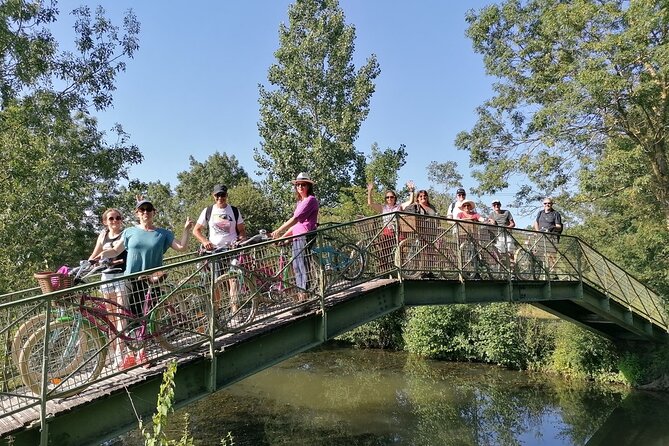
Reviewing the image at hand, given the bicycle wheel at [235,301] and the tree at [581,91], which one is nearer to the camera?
the bicycle wheel at [235,301]

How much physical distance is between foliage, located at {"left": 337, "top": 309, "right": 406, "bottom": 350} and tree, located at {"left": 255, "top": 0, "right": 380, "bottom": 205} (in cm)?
793

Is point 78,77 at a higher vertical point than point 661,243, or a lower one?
higher

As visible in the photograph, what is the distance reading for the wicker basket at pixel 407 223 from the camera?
321 inches

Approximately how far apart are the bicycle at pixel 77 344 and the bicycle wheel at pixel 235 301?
938mm

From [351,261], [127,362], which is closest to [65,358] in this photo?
[127,362]

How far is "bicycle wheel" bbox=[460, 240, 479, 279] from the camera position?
916cm

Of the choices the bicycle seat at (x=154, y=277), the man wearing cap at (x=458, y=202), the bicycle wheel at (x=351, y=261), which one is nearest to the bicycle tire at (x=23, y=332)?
the bicycle seat at (x=154, y=277)

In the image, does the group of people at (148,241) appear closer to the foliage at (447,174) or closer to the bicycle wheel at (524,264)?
the bicycle wheel at (524,264)

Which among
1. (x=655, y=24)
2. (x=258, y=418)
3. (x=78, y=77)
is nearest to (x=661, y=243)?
(x=655, y=24)

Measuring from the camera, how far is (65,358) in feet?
15.1

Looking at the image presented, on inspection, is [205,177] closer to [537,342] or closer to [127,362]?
[537,342]

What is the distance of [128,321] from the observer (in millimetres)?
4922

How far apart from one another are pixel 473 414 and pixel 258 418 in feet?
16.7

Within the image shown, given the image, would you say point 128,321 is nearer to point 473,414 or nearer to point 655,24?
point 473,414
